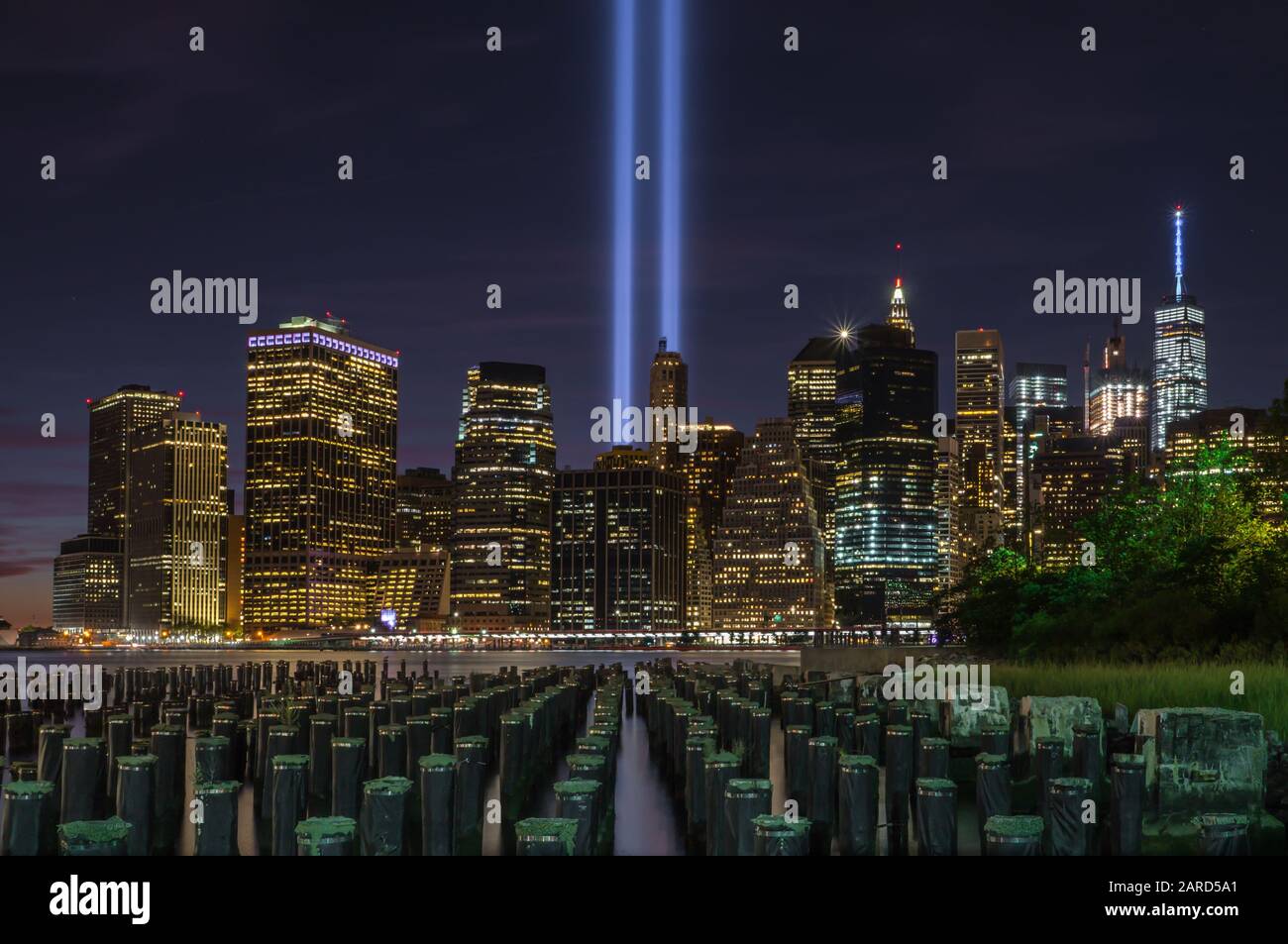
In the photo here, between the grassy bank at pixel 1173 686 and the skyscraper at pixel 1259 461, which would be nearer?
the grassy bank at pixel 1173 686

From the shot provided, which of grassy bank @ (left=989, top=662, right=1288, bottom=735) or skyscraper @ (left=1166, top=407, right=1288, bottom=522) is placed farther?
skyscraper @ (left=1166, top=407, right=1288, bottom=522)

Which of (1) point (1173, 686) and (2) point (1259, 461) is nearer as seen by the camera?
(1) point (1173, 686)

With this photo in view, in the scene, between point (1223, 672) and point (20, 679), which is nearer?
point (1223, 672)
